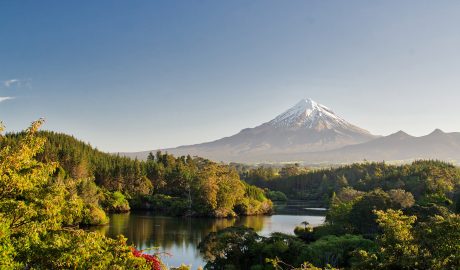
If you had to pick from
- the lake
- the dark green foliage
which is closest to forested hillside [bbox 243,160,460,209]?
the lake

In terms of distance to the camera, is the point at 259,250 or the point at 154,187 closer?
the point at 259,250

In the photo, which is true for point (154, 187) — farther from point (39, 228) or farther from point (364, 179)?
point (39, 228)

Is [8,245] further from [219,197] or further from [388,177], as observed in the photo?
[388,177]

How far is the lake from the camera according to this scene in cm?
3136

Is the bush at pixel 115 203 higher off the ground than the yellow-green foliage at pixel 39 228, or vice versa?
the yellow-green foliage at pixel 39 228

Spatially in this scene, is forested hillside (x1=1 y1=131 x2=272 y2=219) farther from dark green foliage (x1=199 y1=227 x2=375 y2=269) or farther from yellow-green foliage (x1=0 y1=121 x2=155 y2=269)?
yellow-green foliage (x1=0 y1=121 x2=155 y2=269)

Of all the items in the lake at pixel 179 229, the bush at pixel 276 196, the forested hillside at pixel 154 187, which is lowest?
the lake at pixel 179 229

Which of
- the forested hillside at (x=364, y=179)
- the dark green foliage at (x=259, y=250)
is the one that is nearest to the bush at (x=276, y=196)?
the forested hillside at (x=364, y=179)

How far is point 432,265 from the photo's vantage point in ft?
32.6

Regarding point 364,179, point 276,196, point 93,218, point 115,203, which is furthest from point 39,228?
point 364,179

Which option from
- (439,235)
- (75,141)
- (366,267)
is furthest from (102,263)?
(75,141)

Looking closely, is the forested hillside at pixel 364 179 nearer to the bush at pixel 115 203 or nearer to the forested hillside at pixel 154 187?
the forested hillside at pixel 154 187

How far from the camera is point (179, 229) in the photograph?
43688 mm

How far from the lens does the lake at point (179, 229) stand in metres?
31.4
